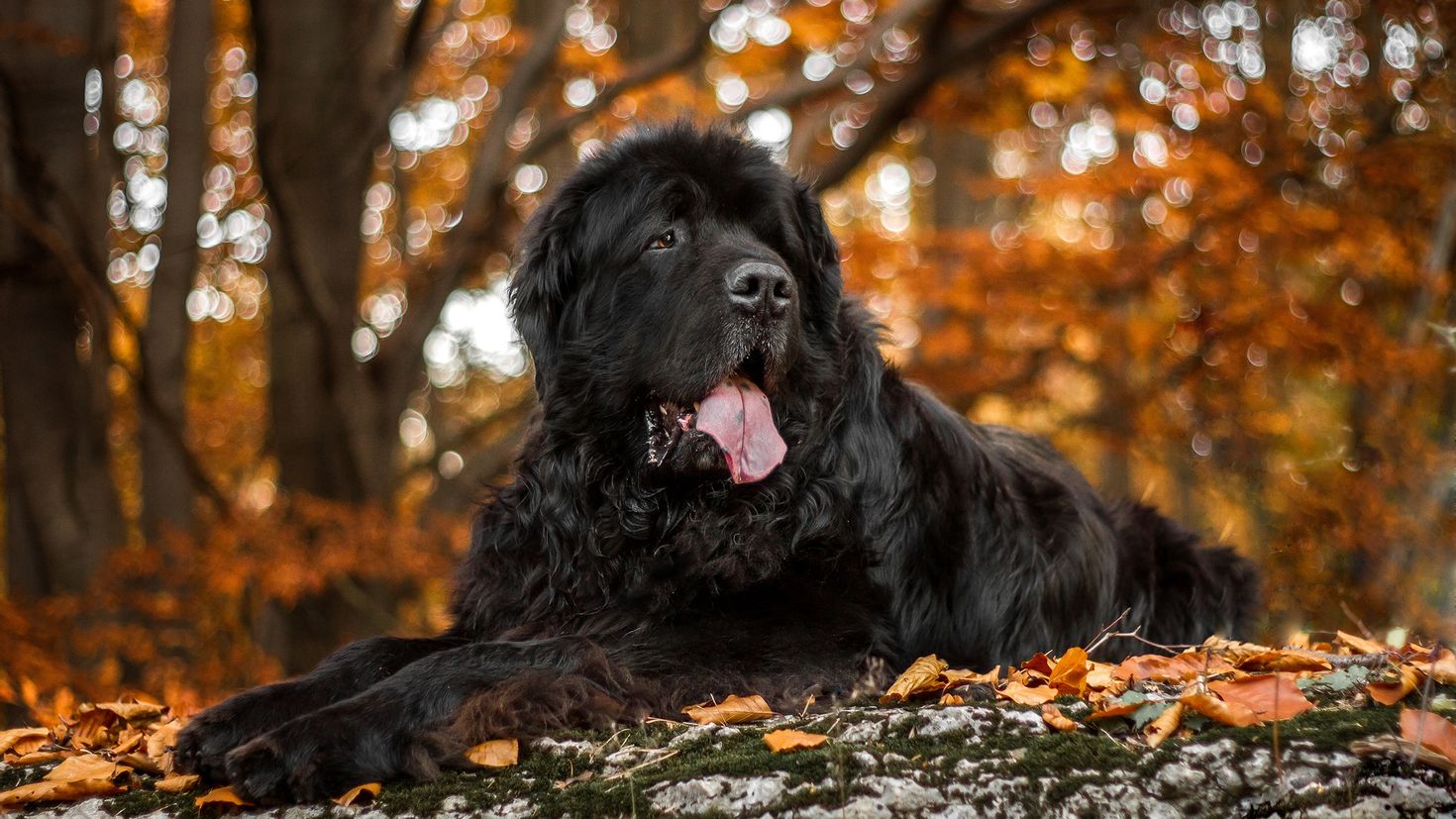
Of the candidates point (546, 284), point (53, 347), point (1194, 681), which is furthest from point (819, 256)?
point (53, 347)

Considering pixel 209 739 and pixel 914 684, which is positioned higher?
pixel 209 739

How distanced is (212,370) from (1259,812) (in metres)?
17.5

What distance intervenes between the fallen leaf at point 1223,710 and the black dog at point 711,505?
3.35 ft

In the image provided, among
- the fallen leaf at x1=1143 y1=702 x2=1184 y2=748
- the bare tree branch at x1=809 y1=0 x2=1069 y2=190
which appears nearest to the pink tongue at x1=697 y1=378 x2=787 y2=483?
the fallen leaf at x1=1143 y1=702 x2=1184 y2=748

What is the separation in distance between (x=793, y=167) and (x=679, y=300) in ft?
10.4

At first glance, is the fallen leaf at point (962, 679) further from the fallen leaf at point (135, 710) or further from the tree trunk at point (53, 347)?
the tree trunk at point (53, 347)

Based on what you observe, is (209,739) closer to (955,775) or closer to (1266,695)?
(955,775)

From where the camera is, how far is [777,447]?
380 cm

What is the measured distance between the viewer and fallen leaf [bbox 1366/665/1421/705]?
298 cm

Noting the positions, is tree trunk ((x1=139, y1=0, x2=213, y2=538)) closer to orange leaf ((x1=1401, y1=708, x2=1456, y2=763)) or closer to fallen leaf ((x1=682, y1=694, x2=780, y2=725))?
fallen leaf ((x1=682, y1=694, x2=780, y2=725))

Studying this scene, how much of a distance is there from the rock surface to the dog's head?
108 centimetres

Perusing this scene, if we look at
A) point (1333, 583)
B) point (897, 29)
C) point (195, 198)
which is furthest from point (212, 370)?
point (1333, 583)

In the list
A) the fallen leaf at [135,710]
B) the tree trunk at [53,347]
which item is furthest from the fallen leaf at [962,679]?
the tree trunk at [53,347]

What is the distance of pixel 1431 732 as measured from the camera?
2.60 m
